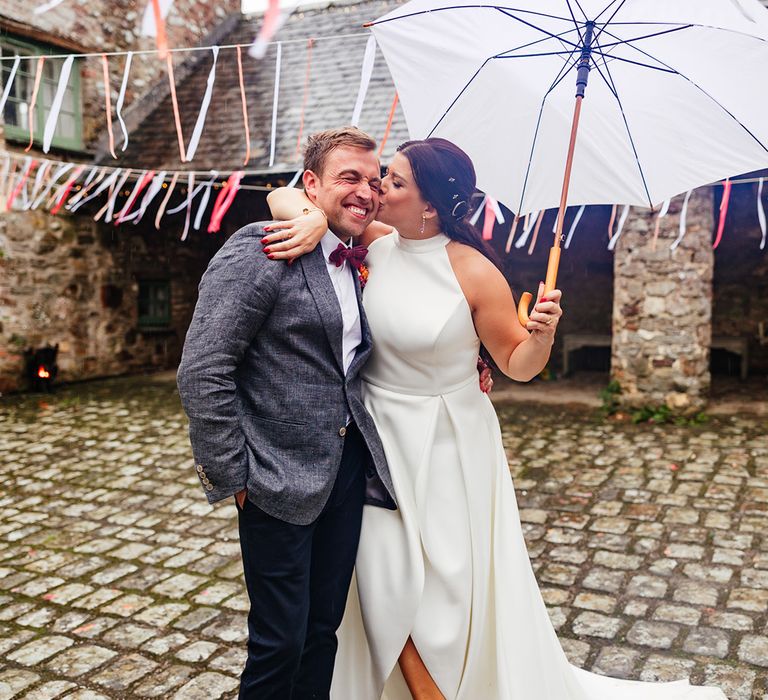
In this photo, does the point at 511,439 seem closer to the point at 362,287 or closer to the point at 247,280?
the point at 362,287

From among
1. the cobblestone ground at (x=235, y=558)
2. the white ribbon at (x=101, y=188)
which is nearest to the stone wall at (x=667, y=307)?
the cobblestone ground at (x=235, y=558)

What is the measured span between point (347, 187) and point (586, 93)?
1105mm

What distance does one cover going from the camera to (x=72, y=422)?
7.52 meters

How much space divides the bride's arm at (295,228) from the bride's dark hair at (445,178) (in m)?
0.33

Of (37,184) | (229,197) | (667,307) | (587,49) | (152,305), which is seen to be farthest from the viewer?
(152,305)

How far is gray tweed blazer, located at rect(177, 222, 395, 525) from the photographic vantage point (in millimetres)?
1859

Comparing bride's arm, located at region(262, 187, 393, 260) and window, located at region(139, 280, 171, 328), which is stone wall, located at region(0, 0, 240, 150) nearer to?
window, located at region(139, 280, 171, 328)

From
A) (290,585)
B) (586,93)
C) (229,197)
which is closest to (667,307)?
(229,197)

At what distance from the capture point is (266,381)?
1.97m

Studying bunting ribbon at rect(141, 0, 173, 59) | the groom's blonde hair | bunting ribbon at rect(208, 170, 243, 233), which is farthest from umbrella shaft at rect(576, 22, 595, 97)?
bunting ribbon at rect(208, 170, 243, 233)

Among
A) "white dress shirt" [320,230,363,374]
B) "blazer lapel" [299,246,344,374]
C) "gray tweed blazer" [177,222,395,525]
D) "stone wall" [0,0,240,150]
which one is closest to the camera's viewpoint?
"gray tweed blazer" [177,222,395,525]

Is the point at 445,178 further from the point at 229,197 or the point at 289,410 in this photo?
the point at 229,197

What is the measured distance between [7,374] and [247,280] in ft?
26.8

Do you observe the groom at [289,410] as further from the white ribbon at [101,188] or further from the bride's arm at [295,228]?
the white ribbon at [101,188]
